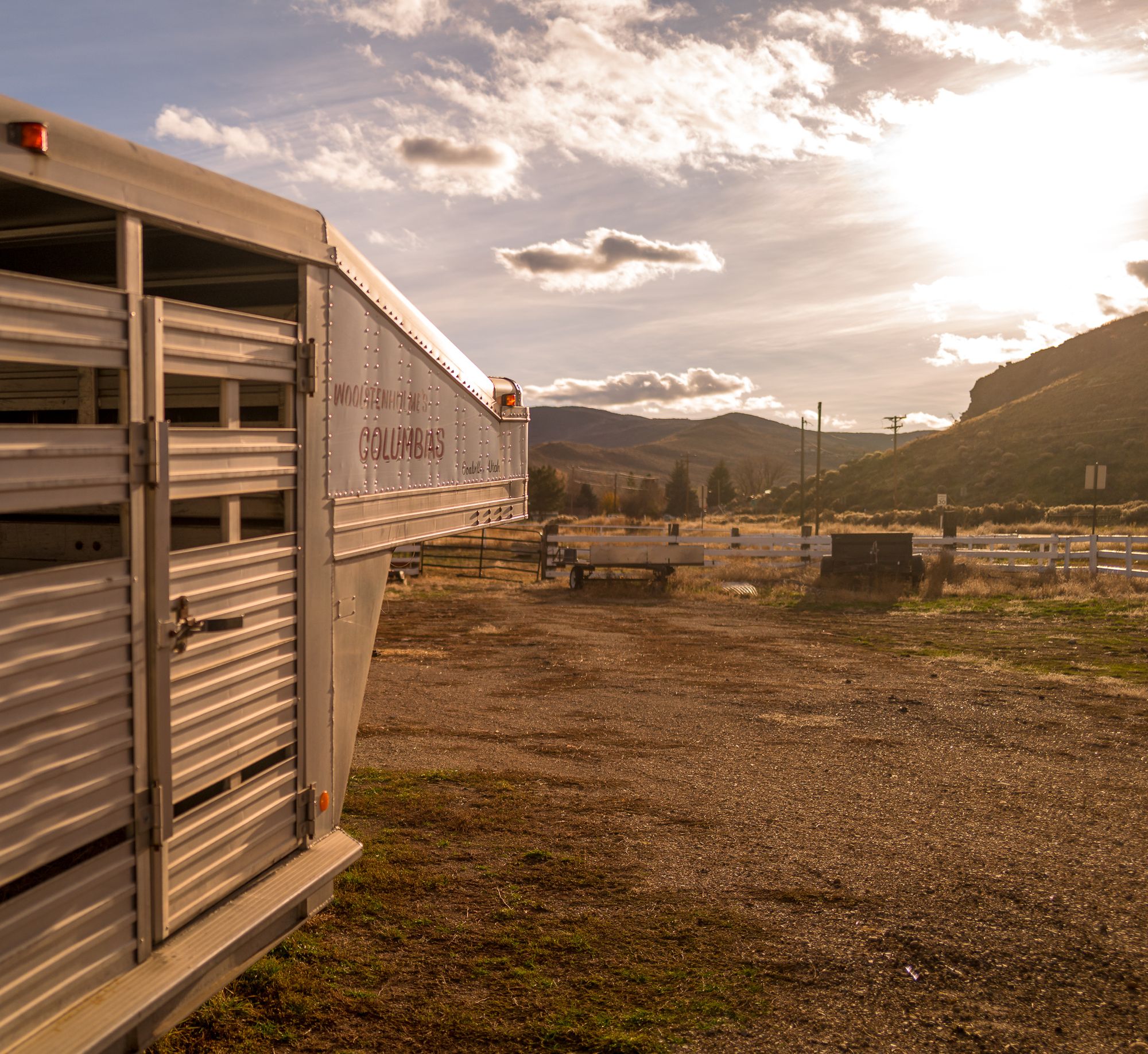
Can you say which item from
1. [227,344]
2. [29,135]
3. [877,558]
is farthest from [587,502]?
[29,135]

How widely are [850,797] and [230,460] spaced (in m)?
5.59

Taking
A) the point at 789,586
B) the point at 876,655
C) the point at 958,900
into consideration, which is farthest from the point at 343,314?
the point at 789,586

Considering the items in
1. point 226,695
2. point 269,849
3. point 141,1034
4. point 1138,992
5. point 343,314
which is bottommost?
point 1138,992

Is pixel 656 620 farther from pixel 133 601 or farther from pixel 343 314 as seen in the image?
pixel 133 601

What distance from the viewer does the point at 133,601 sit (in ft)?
10.1

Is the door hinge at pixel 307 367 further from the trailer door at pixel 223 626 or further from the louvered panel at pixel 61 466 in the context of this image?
the louvered panel at pixel 61 466

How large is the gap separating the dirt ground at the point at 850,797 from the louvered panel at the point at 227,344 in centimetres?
338

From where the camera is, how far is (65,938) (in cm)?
282

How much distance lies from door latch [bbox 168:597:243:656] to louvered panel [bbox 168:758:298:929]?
0.66 metres

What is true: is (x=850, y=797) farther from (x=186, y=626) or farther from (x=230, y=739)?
(x=186, y=626)

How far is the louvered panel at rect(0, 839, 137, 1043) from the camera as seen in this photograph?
→ 2.62 meters

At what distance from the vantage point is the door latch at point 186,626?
3.25m

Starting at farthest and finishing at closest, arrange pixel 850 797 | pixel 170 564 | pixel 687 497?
pixel 687 497
pixel 850 797
pixel 170 564

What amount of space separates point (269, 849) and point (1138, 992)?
4.30 meters
